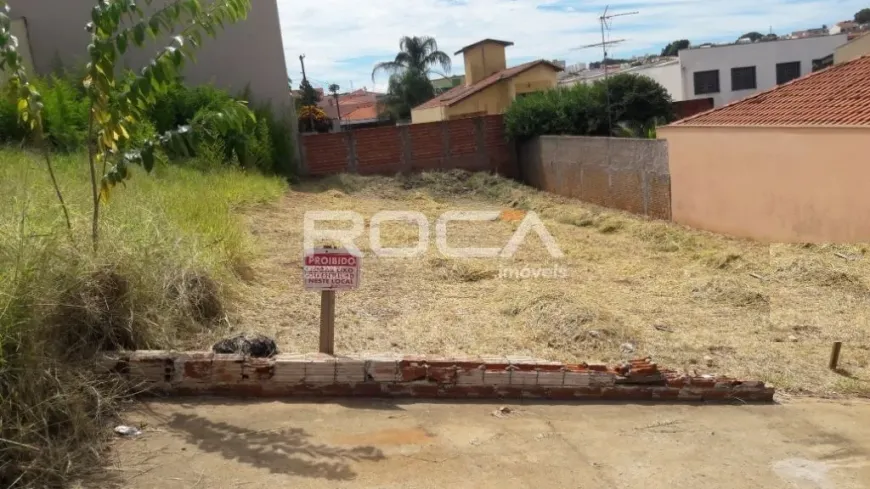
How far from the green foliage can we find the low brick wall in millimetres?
16640

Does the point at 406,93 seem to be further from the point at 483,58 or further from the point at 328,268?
the point at 328,268

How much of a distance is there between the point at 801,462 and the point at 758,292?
4705 mm

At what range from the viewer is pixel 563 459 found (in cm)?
349

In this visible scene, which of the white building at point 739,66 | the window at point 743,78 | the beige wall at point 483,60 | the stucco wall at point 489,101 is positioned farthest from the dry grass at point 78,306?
the window at point 743,78

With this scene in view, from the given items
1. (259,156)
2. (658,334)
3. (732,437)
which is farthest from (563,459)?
(259,156)

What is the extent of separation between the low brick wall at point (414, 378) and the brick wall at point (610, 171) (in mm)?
10123

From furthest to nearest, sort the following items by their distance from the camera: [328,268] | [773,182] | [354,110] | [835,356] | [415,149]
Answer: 1. [354,110]
2. [415,149]
3. [773,182]
4. [835,356]
5. [328,268]

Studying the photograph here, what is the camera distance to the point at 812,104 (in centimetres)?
1186

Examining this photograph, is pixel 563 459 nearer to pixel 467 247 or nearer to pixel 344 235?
pixel 467 247

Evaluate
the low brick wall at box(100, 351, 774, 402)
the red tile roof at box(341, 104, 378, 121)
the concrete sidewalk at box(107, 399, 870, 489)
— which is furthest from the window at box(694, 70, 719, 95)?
the concrete sidewalk at box(107, 399, 870, 489)

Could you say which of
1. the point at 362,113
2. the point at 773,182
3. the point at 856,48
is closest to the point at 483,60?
the point at 856,48

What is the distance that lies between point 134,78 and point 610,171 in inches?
507

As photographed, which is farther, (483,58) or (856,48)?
(483,58)

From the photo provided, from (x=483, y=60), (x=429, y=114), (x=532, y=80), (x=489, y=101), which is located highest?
(x=483, y=60)
